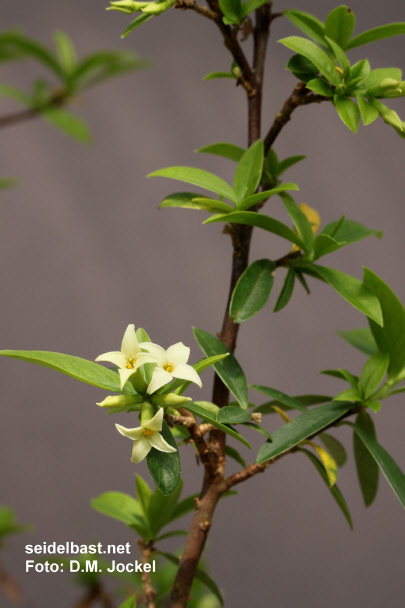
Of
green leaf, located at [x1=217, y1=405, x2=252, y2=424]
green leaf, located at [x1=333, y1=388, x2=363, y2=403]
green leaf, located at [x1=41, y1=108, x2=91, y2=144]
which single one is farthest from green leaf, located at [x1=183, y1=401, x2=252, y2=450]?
green leaf, located at [x1=41, y1=108, x2=91, y2=144]

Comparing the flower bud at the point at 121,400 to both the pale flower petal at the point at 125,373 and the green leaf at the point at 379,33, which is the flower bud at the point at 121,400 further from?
the green leaf at the point at 379,33

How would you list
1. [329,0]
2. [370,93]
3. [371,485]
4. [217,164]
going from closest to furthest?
1. [370,93]
2. [371,485]
3. [329,0]
4. [217,164]

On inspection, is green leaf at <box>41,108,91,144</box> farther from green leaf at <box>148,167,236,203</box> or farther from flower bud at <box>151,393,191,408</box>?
flower bud at <box>151,393,191,408</box>

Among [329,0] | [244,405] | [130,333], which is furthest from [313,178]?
[130,333]

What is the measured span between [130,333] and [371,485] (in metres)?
0.36

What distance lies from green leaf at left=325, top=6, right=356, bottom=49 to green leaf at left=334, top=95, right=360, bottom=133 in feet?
0.27

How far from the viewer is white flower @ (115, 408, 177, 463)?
0.42 m

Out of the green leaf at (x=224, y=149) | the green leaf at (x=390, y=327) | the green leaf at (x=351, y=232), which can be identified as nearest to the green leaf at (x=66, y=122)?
the green leaf at (x=224, y=149)

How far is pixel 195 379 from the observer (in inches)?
16.5

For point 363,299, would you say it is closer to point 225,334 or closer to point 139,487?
point 225,334

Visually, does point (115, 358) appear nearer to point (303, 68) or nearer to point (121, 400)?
point (121, 400)

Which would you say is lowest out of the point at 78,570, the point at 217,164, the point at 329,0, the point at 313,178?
the point at 78,570

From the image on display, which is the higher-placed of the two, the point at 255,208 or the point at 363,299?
the point at 255,208

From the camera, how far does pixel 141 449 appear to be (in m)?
0.42
